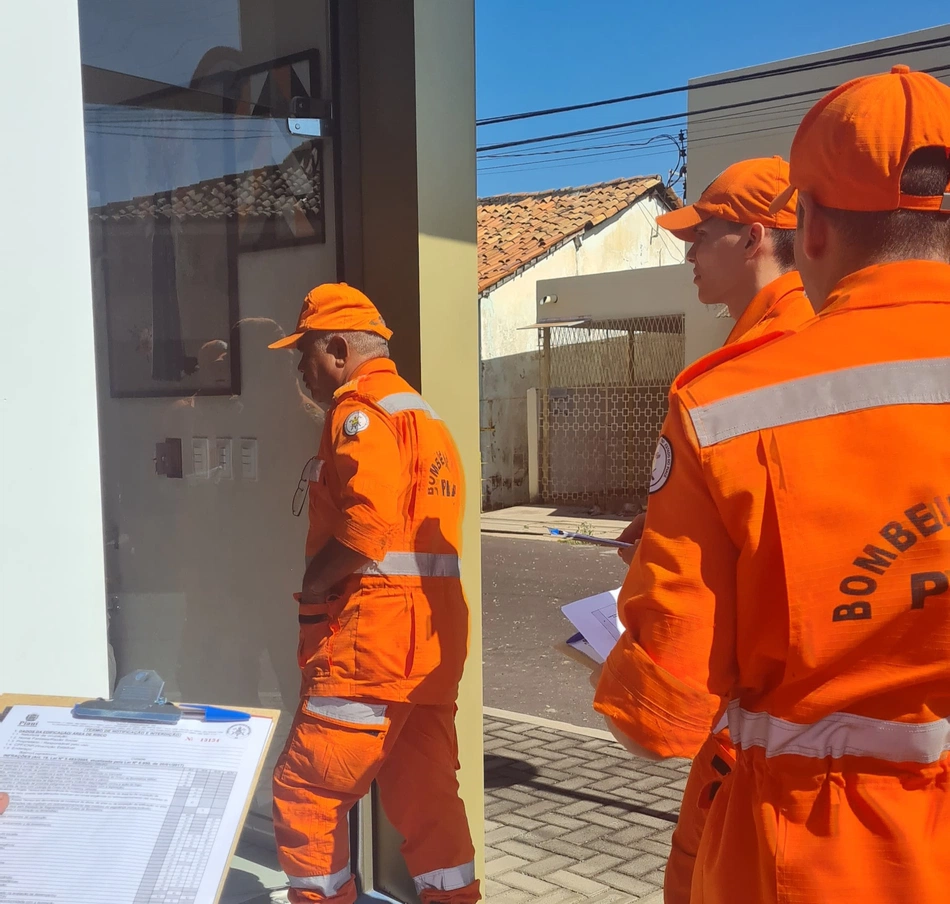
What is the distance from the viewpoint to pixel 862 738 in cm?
139

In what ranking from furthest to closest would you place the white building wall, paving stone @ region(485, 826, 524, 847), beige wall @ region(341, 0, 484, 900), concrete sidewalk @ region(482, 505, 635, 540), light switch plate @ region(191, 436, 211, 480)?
concrete sidewalk @ region(482, 505, 635, 540), paving stone @ region(485, 826, 524, 847), light switch plate @ region(191, 436, 211, 480), beige wall @ region(341, 0, 484, 900), the white building wall

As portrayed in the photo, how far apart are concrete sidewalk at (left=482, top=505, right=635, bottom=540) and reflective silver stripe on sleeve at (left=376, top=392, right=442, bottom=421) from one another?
10552mm

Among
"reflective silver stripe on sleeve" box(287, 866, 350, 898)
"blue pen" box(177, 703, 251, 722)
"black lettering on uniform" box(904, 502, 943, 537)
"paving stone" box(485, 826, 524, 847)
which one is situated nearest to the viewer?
"black lettering on uniform" box(904, 502, 943, 537)

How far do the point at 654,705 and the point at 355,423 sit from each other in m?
1.62

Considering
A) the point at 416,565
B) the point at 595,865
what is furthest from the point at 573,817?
the point at 416,565

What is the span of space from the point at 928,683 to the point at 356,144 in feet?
8.89

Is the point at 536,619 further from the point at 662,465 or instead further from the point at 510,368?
the point at 510,368

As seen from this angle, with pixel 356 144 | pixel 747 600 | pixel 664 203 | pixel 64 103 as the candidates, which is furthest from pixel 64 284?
pixel 664 203

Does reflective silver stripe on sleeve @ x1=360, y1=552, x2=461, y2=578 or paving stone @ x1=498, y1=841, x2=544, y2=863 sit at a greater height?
reflective silver stripe on sleeve @ x1=360, y1=552, x2=461, y2=578

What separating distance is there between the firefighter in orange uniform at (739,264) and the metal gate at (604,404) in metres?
13.7

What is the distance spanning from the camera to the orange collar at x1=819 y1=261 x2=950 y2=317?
143 centimetres

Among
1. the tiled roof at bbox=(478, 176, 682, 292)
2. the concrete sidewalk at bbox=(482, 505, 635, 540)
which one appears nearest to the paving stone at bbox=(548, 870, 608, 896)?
the concrete sidewalk at bbox=(482, 505, 635, 540)

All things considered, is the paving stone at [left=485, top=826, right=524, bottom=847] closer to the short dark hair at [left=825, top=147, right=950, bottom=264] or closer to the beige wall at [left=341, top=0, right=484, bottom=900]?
the beige wall at [left=341, top=0, right=484, bottom=900]

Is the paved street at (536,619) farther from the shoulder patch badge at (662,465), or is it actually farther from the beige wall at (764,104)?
the beige wall at (764,104)
